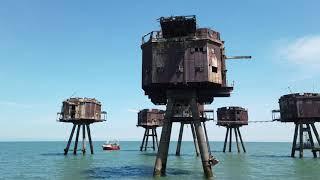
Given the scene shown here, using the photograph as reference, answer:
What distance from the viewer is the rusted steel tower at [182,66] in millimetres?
28172

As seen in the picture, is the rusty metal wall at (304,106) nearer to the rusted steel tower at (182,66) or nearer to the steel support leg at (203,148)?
the rusted steel tower at (182,66)

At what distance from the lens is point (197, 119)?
28656 millimetres

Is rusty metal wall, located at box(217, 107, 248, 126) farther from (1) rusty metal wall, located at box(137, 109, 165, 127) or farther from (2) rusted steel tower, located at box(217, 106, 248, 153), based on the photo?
(1) rusty metal wall, located at box(137, 109, 165, 127)

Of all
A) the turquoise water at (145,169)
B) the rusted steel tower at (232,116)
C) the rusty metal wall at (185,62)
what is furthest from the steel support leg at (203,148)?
the rusted steel tower at (232,116)

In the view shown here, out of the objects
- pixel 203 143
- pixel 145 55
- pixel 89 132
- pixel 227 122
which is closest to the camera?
pixel 203 143

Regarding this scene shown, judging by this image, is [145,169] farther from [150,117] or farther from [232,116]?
[232,116]

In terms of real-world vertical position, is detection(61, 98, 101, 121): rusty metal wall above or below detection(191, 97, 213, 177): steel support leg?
above

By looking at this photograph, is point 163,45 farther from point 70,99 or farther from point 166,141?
point 70,99

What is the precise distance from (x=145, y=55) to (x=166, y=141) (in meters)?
7.46

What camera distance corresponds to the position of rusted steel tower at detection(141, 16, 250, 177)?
28.2 m

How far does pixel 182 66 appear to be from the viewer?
2845cm

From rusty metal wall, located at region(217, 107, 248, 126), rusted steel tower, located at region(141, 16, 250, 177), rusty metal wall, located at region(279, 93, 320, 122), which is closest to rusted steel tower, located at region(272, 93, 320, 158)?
rusty metal wall, located at region(279, 93, 320, 122)

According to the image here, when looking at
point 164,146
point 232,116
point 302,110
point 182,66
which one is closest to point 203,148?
point 164,146

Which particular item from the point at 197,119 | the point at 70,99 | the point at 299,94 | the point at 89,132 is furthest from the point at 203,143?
the point at 89,132
